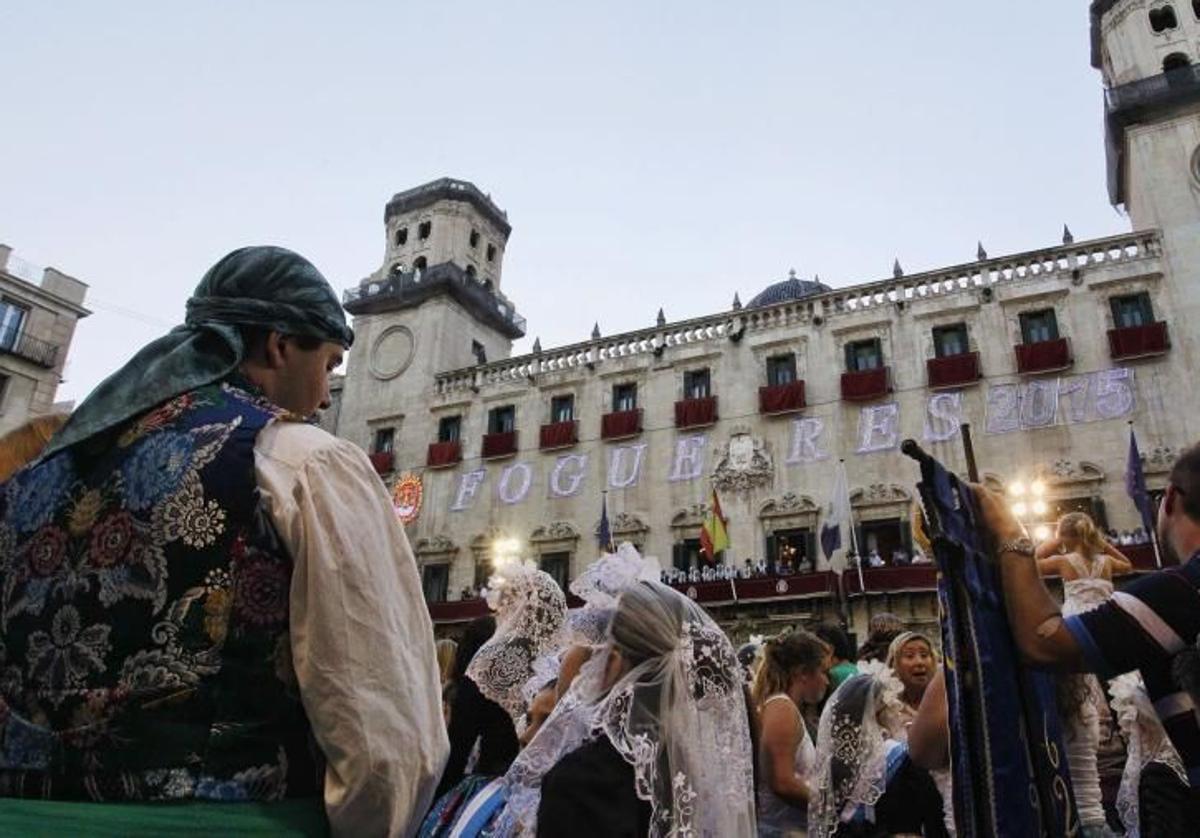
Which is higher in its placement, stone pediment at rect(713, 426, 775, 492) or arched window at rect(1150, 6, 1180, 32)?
arched window at rect(1150, 6, 1180, 32)

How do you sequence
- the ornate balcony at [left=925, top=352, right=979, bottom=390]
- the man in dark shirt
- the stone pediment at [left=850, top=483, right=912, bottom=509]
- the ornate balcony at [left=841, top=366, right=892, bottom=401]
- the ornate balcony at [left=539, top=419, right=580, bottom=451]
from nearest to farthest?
1. the man in dark shirt
2. the stone pediment at [left=850, top=483, right=912, bottom=509]
3. the ornate balcony at [left=925, top=352, right=979, bottom=390]
4. the ornate balcony at [left=841, top=366, right=892, bottom=401]
5. the ornate balcony at [left=539, top=419, right=580, bottom=451]

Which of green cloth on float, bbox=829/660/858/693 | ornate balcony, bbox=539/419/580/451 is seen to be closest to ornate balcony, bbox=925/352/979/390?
ornate balcony, bbox=539/419/580/451

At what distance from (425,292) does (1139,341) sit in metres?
23.0

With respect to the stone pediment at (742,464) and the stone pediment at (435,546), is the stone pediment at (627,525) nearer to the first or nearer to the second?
the stone pediment at (742,464)

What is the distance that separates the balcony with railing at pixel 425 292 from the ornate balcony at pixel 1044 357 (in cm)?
1946

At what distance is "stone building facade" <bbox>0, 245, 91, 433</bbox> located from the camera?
25.4 meters

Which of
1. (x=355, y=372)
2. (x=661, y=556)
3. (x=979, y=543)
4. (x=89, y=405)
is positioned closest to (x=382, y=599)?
(x=89, y=405)

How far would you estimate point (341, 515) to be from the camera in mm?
1700

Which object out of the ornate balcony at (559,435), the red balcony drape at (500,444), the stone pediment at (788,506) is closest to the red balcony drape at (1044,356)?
the stone pediment at (788,506)

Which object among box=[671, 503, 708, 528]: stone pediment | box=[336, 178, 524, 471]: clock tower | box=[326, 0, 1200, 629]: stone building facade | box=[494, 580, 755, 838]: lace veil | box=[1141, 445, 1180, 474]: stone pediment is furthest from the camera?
box=[336, 178, 524, 471]: clock tower

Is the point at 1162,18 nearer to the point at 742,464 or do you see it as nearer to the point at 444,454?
the point at 742,464

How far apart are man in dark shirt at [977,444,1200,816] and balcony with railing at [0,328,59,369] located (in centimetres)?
3054

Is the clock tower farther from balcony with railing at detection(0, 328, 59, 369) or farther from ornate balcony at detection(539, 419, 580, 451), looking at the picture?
balcony with railing at detection(0, 328, 59, 369)

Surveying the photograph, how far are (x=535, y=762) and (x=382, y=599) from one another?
5.65 feet
